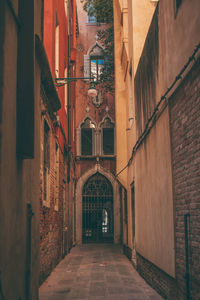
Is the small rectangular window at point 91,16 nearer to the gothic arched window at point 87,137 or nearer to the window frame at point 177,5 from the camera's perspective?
the gothic arched window at point 87,137

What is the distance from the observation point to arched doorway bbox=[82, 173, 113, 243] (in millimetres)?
21156

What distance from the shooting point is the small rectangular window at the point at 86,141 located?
2225 cm

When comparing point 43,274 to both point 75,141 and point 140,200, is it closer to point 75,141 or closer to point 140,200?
point 140,200

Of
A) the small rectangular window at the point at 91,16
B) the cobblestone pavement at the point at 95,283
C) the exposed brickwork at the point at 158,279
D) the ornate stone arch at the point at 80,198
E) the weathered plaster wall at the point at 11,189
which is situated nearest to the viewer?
the weathered plaster wall at the point at 11,189

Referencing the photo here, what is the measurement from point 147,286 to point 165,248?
1962 millimetres

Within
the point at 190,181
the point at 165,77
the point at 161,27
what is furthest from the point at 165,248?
the point at 161,27

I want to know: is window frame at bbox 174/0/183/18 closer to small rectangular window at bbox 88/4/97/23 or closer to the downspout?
the downspout

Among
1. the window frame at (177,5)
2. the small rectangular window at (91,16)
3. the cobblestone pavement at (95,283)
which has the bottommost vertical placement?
the cobblestone pavement at (95,283)

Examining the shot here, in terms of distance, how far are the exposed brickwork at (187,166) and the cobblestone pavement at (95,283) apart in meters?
1.98

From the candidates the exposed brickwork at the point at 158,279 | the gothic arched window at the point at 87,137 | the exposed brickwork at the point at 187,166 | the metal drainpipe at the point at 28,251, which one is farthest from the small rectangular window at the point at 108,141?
the metal drainpipe at the point at 28,251

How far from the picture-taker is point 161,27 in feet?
22.5

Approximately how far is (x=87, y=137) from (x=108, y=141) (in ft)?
3.97

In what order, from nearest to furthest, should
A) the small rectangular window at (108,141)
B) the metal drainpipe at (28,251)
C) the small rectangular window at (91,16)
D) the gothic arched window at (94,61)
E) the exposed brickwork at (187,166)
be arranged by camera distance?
the exposed brickwork at (187,166)
the metal drainpipe at (28,251)
the small rectangular window at (108,141)
the small rectangular window at (91,16)
the gothic arched window at (94,61)

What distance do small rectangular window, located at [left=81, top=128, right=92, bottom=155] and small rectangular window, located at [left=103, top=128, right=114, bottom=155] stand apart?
797 millimetres
